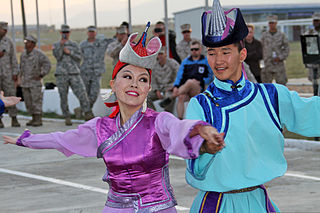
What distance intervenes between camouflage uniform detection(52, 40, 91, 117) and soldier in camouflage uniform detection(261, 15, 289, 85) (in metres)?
4.08

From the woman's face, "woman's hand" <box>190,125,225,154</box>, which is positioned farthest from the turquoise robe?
"woman's hand" <box>190,125,225,154</box>

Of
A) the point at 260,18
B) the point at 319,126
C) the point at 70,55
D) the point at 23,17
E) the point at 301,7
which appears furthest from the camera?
the point at 301,7

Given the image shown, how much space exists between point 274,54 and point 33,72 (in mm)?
5382

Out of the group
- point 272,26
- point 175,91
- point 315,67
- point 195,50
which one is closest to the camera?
point 195,50

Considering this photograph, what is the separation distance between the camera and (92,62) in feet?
51.4

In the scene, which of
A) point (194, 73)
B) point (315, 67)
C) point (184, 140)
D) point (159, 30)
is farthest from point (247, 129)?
point (159, 30)

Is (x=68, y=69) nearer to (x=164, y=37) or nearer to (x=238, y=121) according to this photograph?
(x=164, y=37)

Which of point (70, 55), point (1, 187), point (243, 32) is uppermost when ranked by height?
point (243, 32)

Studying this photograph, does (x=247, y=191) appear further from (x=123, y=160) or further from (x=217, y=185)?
(x=123, y=160)

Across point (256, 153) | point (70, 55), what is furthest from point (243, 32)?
point (70, 55)

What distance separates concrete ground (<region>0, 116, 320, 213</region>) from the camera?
7.64m

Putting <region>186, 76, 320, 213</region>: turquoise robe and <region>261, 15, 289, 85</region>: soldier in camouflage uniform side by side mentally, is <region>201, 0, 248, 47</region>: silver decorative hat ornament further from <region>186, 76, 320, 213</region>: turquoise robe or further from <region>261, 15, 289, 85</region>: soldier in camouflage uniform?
<region>261, 15, 289, 85</region>: soldier in camouflage uniform

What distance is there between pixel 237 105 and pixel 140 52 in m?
0.68

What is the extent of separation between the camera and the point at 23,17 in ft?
70.1
